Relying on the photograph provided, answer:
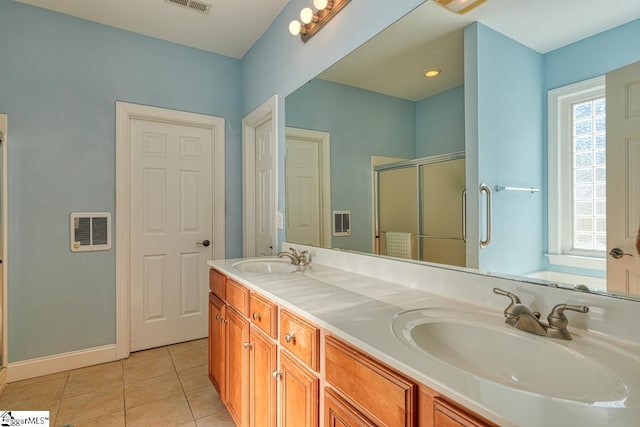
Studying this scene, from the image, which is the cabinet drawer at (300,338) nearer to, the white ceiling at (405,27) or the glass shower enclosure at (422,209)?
the glass shower enclosure at (422,209)

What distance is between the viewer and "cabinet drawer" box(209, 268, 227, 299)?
1.85m

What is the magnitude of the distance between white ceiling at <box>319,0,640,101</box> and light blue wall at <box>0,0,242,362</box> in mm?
1858

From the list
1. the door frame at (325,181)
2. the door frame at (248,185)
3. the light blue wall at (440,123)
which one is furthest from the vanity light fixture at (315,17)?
the door frame at (248,185)

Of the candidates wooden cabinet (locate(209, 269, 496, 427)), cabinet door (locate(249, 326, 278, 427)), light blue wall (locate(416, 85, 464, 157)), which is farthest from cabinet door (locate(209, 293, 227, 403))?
light blue wall (locate(416, 85, 464, 157))

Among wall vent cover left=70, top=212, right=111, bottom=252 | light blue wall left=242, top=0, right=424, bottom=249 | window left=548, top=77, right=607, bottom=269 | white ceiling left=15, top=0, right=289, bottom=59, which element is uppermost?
white ceiling left=15, top=0, right=289, bottom=59

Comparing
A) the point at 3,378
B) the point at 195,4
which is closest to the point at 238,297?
the point at 3,378

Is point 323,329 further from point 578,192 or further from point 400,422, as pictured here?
point 578,192

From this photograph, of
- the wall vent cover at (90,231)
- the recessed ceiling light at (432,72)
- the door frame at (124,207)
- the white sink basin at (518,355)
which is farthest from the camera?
the door frame at (124,207)

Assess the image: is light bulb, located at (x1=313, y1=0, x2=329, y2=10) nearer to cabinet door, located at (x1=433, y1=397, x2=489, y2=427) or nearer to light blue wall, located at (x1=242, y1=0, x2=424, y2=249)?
light blue wall, located at (x1=242, y1=0, x2=424, y2=249)

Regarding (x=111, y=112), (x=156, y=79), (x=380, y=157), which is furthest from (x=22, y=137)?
(x=380, y=157)

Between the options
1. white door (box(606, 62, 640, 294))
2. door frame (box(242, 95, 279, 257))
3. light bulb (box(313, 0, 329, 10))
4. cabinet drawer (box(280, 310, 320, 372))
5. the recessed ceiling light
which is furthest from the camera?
door frame (box(242, 95, 279, 257))

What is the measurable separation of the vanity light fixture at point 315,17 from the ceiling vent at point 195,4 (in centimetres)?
77

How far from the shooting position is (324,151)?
1986 millimetres

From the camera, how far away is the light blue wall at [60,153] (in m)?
2.28
